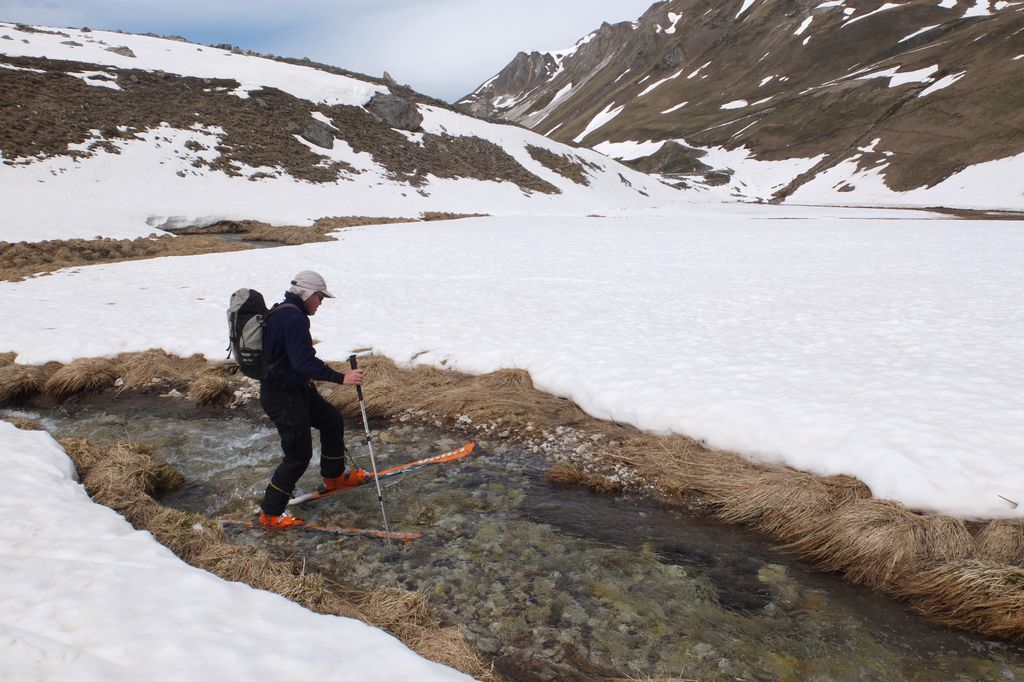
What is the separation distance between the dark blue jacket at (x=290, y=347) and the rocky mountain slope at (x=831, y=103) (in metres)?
67.4

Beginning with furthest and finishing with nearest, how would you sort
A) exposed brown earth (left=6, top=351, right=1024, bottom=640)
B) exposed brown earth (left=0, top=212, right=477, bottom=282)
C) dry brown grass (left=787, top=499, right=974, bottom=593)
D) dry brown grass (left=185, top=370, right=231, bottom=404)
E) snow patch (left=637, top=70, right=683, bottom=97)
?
snow patch (left=637, top=70, right=683, bottom=97) → exposed brown earth (left=0, top=212, right=477, bottom=282) → dry brown grass (left=185, top=370, right=231, bottom=404) → dry brown grass (left=787, top=499, right=974, bottom=593) → exposed brown earth (left=6, top=351, right=1024, bottom=640)

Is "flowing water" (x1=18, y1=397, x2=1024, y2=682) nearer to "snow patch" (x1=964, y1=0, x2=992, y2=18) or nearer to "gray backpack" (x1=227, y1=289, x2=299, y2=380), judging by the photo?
"gray backpack" (x1=227, y1=289, x2=299, y2=380)

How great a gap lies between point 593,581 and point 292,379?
14.0 ft

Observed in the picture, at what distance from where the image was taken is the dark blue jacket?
6.74 m

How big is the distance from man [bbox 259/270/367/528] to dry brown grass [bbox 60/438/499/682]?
2.70 feet

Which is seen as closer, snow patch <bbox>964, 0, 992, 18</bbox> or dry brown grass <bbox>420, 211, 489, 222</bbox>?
dry brown grass <bbox>420, 211, 489, 222</bbox>

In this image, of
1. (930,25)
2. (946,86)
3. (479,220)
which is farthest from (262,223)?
(930,25)

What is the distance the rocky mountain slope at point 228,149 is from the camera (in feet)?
122

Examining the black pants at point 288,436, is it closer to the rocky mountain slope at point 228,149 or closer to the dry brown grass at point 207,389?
the dry brown grass at point 207,389

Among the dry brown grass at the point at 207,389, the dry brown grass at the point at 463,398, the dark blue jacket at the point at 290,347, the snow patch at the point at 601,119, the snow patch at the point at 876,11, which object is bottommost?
the dry brown grass at the point at 463,398

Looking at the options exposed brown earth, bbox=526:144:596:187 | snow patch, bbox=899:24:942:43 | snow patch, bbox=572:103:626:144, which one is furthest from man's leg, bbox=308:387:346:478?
snow patch, bbox=572:103:626:144

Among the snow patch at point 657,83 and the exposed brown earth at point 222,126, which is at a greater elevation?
the snow patch at point 657,83

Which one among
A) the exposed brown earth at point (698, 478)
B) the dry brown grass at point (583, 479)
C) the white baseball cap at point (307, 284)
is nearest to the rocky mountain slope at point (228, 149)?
the exposed brown earth at point (698, 478)

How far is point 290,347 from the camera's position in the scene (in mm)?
6723
